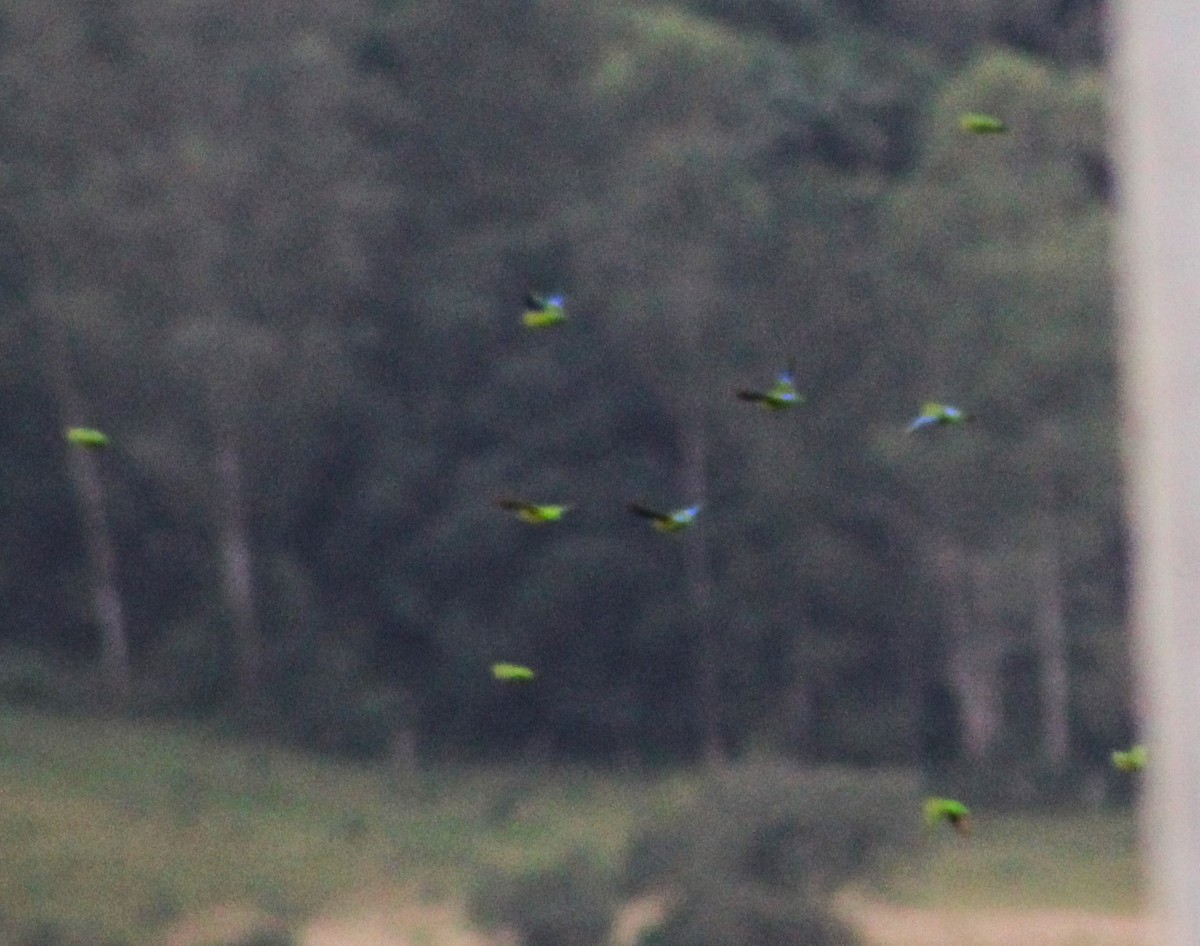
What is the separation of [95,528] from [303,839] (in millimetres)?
4686

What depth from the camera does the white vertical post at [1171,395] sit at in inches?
49.6

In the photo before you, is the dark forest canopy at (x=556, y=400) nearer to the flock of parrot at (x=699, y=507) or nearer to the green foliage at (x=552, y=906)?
the green foliage at (x=552, y=906)

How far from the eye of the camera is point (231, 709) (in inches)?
827

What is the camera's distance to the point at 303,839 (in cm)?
1828

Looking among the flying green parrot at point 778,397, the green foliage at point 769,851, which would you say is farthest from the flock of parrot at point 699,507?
the green foliage at point 769,851

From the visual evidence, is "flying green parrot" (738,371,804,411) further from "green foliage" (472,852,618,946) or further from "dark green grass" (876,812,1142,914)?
"dark green grass" (876,812,1142,914)

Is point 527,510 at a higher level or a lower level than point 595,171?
lower

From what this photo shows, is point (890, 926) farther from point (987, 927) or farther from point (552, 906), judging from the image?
point (552, 906)

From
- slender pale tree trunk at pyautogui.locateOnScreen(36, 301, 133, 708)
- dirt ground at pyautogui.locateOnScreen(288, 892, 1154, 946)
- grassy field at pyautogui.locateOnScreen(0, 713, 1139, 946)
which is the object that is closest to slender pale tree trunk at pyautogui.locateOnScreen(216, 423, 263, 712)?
slender pale tree trunk at pyautogui.locateOnScreen(36, 301, 133, 708)

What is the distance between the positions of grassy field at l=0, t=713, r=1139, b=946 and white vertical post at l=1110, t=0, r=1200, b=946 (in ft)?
48.0

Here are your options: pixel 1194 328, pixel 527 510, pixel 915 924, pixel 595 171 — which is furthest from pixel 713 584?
pixel 1194 328

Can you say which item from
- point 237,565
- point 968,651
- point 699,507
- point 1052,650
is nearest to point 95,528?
point 237,565

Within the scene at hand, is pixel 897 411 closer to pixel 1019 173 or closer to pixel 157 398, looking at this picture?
pixel 1019 173

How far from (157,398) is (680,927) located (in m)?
7.93
